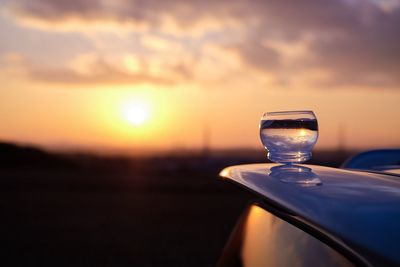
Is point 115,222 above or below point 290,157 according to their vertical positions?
below

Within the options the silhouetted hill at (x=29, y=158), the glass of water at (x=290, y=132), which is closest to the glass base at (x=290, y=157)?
the glass of water at (x=290, y=132)

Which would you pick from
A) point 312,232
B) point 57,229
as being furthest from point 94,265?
point 312,232

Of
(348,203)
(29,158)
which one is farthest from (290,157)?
(29,158)

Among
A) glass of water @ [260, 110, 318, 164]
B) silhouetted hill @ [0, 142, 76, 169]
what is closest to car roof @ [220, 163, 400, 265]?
glass of water @ [260, 110, 318, 164]

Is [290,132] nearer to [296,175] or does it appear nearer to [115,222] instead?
[296,175]

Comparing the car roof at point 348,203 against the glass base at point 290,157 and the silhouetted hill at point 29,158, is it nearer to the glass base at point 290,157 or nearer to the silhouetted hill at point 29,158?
the glass base at point 290,157

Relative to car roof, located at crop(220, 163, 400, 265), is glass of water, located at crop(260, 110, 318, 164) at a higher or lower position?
higher

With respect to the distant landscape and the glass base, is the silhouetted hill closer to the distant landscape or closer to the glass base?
the distant landscape

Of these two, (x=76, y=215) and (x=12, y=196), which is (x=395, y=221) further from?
(x=12, y=196)
